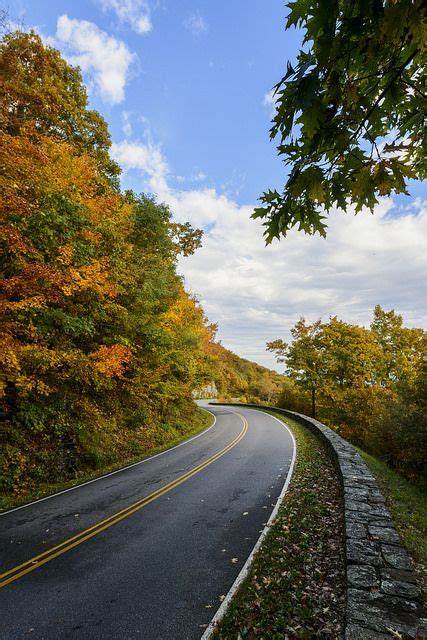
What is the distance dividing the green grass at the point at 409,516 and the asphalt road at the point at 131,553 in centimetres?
262

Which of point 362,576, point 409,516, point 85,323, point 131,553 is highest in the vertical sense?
point 85,323

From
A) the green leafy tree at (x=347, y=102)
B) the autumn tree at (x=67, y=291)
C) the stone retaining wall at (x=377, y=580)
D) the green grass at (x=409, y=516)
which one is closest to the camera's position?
the green leafy tree at (x=347, y=102)

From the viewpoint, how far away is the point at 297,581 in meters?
4.48

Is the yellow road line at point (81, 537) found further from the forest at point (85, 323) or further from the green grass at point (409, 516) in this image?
the green grass at point (409, 516)

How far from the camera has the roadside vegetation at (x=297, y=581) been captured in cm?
363

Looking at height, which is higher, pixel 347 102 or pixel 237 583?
pixel 347 102

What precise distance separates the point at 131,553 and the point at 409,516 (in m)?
5.77

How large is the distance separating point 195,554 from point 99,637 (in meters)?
2.05

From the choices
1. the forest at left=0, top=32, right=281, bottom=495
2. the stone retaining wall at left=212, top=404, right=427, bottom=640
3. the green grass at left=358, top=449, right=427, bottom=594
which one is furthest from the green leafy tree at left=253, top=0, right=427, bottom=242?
the forest at left=0, top=32, right=281, bottom=495

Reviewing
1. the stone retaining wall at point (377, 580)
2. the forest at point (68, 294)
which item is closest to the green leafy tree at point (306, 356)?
the forest at point (68, 294)

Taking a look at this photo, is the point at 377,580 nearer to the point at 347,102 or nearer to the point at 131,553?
the point at 131,553

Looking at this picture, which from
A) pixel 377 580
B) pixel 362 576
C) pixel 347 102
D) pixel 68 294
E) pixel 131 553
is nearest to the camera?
pixel 347 102

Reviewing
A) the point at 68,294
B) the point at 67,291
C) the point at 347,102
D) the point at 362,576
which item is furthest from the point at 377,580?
the point at 67,291

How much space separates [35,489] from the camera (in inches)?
378
